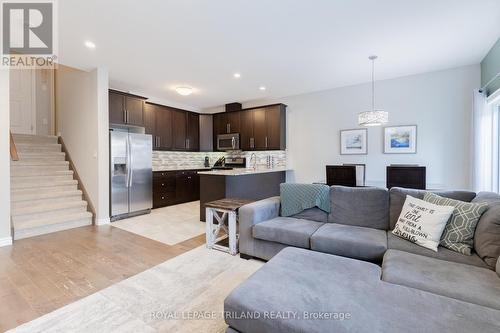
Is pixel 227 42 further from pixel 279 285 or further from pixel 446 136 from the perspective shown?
pixel 446 136

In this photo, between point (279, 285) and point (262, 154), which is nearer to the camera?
point (279, 285)

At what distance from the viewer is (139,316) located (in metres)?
1.72

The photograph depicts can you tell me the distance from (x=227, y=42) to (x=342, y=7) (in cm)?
145

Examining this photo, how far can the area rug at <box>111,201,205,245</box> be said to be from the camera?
11.4ft

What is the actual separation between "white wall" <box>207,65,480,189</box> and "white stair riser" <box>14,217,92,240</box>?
4.42 m

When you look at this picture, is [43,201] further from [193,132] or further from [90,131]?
[193,132]

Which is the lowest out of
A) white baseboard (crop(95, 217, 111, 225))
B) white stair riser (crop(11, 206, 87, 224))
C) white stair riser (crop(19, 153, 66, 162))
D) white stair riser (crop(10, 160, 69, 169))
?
white baseboard (crop(95, 217, 111, 225))

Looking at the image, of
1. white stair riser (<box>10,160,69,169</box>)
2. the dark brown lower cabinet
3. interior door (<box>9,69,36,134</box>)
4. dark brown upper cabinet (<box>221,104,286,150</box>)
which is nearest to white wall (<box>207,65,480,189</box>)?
dark brown upper cabinet (<box>221,104,286,150</box>)

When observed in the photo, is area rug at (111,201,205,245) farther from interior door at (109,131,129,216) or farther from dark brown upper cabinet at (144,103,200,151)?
dark brown upper cabinet at (144,103,200,151)

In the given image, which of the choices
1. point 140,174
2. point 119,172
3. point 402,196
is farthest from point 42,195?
point 402,196

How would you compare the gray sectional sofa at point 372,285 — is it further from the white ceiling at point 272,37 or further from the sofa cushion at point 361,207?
the white ceiling at point 272,37

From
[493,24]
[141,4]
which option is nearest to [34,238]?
[141,4]

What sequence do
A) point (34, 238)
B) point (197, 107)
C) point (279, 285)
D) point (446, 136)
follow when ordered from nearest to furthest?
point (279, 285) < point (34, 238) < point (446, 136) < point (197, 107)

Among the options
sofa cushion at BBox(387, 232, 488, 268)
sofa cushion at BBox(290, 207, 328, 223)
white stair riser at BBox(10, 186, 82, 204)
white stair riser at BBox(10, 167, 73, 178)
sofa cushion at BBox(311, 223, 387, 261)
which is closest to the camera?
sofa cushion at BBox(387, 232, 488, 268)
